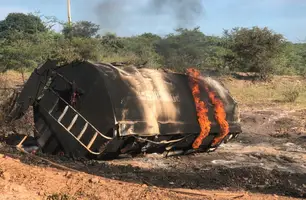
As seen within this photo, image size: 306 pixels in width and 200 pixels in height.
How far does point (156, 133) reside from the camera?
8453 millimetres

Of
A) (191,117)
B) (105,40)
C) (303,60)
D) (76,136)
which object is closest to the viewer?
(76,136)

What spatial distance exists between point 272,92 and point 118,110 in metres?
16.1

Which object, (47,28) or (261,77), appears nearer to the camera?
(261,77)

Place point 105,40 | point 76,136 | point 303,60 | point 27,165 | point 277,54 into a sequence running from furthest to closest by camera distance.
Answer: point 303,60, point 105,40, point 277,54, point 76,136, point 27,165

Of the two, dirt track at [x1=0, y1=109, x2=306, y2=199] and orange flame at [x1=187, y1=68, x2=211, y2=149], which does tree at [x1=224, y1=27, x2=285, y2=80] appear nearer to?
dirt track at [x1=0, y1=109, x2=306, y2=199]

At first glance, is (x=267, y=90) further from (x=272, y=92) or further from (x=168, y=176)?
(x=168, y=176)

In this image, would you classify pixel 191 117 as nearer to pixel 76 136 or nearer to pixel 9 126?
pixel 76 136

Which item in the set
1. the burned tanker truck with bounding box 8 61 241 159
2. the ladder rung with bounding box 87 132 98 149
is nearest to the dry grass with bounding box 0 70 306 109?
the burned tanker truck with bounding box 8 61 241 159

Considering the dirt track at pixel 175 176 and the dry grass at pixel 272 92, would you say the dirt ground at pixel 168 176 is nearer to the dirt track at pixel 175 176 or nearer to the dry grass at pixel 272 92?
the dirt track at pixel 175 176

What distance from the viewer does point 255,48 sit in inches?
1042

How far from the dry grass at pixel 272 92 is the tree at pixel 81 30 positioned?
40.4 ft

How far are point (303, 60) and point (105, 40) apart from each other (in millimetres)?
17271

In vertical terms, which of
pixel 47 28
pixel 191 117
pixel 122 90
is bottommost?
pixel 191 117

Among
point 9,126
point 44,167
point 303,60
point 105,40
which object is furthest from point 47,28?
point 44,167
